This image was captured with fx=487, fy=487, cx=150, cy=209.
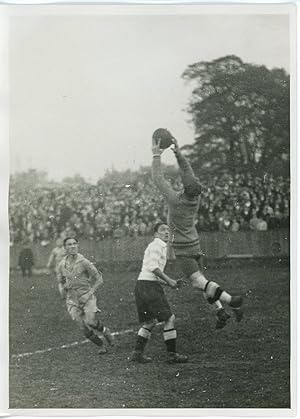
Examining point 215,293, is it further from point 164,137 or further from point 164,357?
point 164,137

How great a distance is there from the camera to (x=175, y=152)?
1202 millimetres

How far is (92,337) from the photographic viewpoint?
1206 millimetres

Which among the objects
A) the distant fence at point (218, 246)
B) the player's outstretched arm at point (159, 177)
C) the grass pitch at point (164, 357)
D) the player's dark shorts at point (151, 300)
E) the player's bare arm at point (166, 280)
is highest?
the player's outstretched arm at point (159, 177)

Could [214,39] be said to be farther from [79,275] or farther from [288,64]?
[79,275]

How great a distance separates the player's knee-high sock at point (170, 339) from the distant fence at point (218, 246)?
0.19 m

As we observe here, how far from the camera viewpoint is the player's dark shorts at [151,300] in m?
1.20

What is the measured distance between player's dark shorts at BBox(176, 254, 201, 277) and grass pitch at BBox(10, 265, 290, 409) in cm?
4

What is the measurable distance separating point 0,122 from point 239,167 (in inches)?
24.2

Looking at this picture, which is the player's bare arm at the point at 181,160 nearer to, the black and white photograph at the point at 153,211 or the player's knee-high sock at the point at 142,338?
the black and white photograph at the point at 153,211

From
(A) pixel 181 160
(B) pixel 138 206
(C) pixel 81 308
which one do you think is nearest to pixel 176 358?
(C) pixel 81 308

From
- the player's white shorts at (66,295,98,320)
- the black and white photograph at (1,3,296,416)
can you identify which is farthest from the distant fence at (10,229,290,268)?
the player's white shorts at (66,295,98,320)

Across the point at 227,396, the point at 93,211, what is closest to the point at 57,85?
the point at 93,211

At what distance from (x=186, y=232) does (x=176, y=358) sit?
1.01 ft

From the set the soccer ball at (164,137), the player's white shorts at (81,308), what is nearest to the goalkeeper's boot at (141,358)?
the player's white shorts at (81,308)
